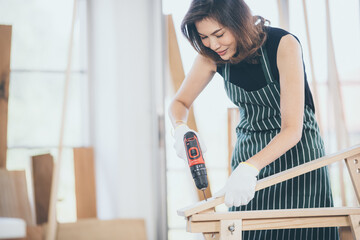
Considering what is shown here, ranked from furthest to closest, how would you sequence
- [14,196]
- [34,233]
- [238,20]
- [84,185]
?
[84,185] → [14,196] → [34,233] → [238,20]

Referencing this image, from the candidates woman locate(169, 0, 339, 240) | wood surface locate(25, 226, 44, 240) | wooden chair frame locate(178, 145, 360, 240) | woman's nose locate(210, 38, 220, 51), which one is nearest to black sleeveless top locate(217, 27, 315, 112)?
woman locate(169, 0, 339, 240)

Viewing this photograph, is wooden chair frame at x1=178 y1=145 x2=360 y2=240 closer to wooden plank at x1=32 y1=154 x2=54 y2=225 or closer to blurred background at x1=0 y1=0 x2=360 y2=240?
blurred background at x1=0 y1=0 x2=360 y2=240

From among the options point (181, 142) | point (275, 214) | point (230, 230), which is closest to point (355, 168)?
point (275, 214)

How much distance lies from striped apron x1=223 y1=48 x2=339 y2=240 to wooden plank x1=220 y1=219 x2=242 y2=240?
0.92ft

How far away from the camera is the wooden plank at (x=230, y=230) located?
1120 mm

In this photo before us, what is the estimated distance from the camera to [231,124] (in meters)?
2.14

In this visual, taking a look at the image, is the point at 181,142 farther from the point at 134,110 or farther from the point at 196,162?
the point at 134,110

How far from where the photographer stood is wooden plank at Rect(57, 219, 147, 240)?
2.22 m

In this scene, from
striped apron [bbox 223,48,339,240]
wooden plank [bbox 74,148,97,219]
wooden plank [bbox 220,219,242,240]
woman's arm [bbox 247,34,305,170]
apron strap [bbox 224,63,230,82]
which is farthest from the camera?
wooden plank [bbox 74,148,97,219]

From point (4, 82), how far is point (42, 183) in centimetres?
57

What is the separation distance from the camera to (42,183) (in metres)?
2.24

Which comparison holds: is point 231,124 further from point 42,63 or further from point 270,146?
point 42,63

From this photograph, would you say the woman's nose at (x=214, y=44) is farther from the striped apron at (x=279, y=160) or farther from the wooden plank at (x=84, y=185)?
the wooden plank at (x=84, y=185)

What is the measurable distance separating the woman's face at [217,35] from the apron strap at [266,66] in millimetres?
99
